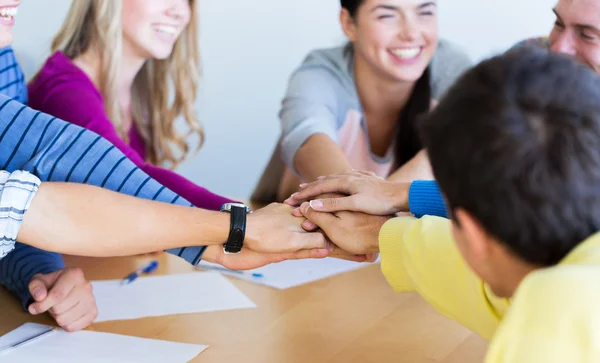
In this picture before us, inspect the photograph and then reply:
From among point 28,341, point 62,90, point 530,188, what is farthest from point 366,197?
point 62,90

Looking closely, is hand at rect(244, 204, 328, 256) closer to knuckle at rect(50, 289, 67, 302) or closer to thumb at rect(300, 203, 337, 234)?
thumb at rect(300, 203, 337, 234)

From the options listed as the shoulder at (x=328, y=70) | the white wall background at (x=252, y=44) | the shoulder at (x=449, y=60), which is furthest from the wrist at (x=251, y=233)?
the white wall background at (x=252, y=44)

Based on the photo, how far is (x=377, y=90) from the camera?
1.99m

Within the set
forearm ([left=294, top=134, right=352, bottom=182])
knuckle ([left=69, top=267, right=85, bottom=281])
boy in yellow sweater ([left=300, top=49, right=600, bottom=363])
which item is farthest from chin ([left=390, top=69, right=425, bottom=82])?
boy in yellow sweater ([left=300, top=49, right=600, bottom=363])

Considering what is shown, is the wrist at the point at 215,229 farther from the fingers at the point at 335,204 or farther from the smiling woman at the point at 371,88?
the smiling woman at the point at 371,88

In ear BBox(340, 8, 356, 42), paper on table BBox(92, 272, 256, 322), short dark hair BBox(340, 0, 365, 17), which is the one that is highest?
short dark hair BBox(340, 0, 365, 17)

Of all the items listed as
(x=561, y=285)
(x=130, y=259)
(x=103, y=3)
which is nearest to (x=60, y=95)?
(x=103, y=3)

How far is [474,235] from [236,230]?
0.59 m

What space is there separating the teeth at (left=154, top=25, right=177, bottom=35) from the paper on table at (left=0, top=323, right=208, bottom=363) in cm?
103

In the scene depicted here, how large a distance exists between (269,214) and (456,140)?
69 centimetres

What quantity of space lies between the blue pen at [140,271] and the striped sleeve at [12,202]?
383 millimetres

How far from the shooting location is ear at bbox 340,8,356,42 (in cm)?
195

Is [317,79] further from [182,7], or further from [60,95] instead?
[60,95]

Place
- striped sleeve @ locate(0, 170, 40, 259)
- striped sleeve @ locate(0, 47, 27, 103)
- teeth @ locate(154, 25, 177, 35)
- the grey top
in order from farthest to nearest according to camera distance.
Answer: teeth @ locate(154, 25, 177, 35) < the grey top < striped sleeve @ locate(0, 47, 27, 103) < striped sleeve @ locate(0, 170, 40, 259)
